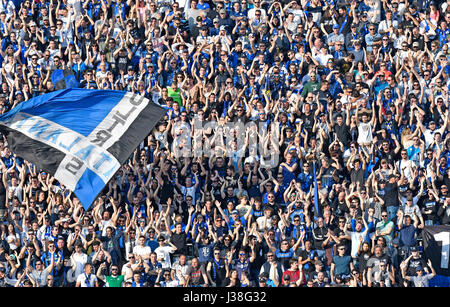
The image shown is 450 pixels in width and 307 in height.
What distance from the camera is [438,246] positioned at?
28.7m

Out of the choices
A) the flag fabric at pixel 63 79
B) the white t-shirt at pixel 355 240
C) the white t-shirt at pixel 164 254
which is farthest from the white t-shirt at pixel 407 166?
the flag fabric at pixel 63 79

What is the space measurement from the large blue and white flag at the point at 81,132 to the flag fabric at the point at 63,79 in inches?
169

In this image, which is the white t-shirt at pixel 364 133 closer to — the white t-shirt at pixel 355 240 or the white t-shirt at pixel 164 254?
the white t-shirt at pixel 355 240

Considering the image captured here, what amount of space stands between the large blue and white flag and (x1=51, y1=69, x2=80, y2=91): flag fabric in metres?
4.29

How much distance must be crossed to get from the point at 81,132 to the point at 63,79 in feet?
18.3

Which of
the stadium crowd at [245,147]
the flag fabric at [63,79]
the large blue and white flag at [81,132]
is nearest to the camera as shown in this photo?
the large blue and white flag at [81,132]

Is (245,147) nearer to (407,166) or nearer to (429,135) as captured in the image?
(407,166)

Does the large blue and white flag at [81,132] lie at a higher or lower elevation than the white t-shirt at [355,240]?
higher

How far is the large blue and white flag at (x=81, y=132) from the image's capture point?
2706 centimetres

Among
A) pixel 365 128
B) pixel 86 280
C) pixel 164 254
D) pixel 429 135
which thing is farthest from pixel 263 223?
pixel 429 135

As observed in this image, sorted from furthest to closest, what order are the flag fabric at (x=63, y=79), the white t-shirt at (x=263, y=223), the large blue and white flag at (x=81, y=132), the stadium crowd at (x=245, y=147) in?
the flag fabric at (x=63, y=79) → the white t-shirt at (x=263, y=223) → the stadium crowd at (x=245, y=147) → the large blue and white flag at (x=81, y=132)

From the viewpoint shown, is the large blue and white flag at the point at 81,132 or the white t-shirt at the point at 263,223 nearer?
the large blue and white flag at the point at 81,132

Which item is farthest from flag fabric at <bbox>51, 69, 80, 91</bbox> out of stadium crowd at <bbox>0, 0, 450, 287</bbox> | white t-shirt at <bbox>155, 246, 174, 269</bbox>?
white t-shirt at <bbox>155, 246, 174, 269</bbox>

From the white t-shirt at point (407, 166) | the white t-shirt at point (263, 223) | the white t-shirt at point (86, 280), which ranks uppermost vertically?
the white t-shirt at point (407, 166)
